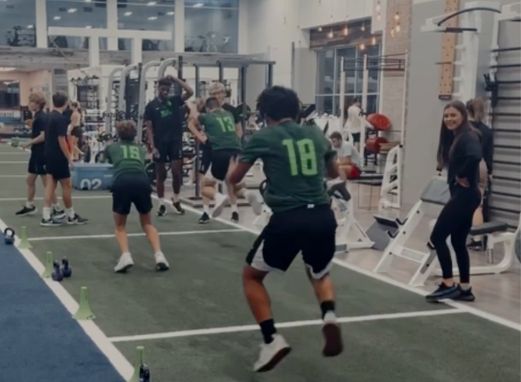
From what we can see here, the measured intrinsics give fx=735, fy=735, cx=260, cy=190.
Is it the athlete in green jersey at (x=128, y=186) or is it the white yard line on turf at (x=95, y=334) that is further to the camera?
the athlete in green jersey at (x=128, y=186)

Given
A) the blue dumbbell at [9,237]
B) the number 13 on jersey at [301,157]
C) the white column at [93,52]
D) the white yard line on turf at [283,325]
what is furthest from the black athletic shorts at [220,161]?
the white column at [93,52]

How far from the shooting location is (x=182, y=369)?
3.82 m

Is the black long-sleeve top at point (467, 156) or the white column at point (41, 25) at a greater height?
the white column at point (41, 25)

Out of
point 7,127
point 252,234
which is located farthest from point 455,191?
point 7,127

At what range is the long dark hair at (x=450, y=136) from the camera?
5.04m

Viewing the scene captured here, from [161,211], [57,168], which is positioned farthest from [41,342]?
[161,211]

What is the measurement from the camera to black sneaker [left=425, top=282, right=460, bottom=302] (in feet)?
17.4

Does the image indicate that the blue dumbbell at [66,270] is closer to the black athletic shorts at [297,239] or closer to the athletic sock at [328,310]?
the black athletic shorts at [297,239]

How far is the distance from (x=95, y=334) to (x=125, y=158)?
1.89 meters

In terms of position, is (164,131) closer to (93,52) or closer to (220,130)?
(220,130)

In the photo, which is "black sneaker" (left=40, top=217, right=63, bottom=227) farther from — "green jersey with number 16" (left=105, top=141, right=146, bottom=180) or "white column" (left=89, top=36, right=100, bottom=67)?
"white column" (left=89, top=36, right=100, bottom=67)

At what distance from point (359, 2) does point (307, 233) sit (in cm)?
1694

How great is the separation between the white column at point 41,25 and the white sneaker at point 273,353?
23.1 meters

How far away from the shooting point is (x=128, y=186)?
5.79 metres
